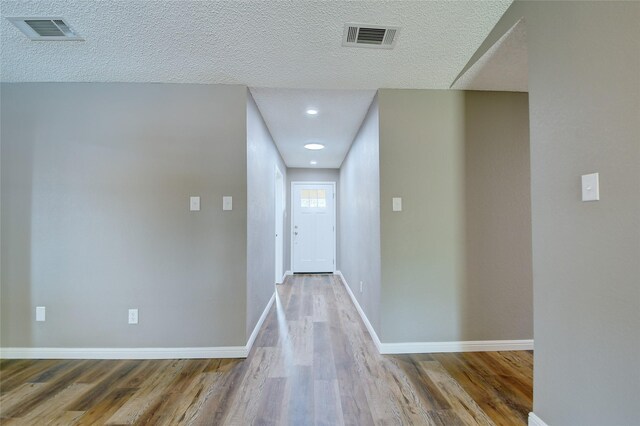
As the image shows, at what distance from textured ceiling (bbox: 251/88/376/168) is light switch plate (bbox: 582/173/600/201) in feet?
5.76

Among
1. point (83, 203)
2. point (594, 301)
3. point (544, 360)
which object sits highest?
point (83, 203)

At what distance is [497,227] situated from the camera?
234 centimetres

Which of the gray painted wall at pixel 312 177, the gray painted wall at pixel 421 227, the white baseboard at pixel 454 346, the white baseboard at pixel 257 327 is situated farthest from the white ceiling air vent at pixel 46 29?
the gray painted wall at pixel 312 177

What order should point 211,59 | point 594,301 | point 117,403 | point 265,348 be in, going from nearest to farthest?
point 594,301 → point 117,403 → point 211,59 → point 265,348

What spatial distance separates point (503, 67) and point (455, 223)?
123 centimetres

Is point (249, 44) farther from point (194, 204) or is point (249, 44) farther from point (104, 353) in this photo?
point (104, 353)

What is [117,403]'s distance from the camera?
1.66 metres

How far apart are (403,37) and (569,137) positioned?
3.68ft

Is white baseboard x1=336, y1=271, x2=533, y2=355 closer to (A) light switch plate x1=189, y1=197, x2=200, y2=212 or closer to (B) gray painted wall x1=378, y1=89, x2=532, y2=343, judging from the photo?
(B) gray painted wall x1=378, y1=89, x2=532, y2=343

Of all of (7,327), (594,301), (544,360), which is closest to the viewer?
(594,301)

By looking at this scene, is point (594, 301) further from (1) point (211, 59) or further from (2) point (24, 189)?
(2) point (24, 189)

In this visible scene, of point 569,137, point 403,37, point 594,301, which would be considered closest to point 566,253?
point 594,301

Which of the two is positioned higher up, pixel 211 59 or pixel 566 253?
pixel 211 59

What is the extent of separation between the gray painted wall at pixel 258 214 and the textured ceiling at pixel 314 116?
146 millimetres
